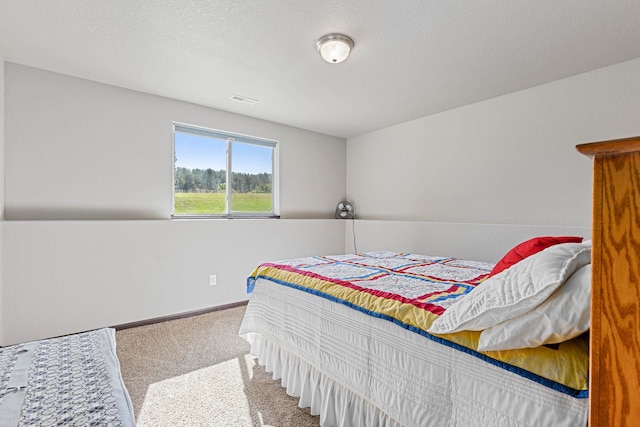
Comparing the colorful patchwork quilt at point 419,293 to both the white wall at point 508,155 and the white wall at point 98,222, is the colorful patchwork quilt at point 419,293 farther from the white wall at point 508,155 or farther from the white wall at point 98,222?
the white wall at point 98,222

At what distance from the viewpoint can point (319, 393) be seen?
1716 mm

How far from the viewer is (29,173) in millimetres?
2588

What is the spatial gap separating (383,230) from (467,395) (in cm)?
318

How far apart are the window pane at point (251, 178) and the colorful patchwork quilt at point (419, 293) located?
70.1 inches

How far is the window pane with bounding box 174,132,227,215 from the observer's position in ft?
11.4

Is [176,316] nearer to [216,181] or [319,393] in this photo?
[216,181]

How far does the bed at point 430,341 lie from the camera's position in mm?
897

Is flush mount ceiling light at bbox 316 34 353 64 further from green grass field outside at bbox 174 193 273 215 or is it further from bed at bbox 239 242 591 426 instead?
green grass field outside at bbox 174 193 273 215

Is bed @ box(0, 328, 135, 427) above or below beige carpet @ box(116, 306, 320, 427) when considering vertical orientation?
above

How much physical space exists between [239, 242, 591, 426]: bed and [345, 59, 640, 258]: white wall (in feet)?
4.35

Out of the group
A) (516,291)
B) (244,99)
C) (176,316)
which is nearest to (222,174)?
(244,99)

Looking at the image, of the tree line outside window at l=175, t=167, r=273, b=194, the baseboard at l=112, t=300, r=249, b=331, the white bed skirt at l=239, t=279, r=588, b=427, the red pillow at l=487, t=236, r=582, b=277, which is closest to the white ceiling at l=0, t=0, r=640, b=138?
the tree line outside window at l=175, t=167, r=273, b=194

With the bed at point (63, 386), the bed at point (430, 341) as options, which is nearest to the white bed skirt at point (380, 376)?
the bed at point (430, 341)

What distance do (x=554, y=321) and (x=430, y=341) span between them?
0.48 meters
